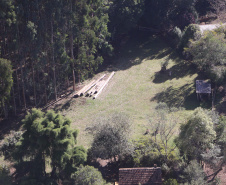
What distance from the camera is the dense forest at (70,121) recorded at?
19375 mm

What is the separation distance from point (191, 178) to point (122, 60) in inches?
1094

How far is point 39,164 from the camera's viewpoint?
765 inches

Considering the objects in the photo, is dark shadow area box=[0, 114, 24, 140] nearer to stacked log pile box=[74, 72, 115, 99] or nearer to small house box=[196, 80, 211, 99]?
stacked log pile box=[74, 72, 115, 99]

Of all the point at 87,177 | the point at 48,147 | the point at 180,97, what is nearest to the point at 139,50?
the point at 180,97

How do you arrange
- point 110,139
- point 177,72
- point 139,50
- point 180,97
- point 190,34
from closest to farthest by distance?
point 110,139 < point 180,97 < point 177,72 < point 190,34 < point 139,50

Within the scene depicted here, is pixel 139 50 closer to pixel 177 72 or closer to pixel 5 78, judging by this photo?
pixel 177 72

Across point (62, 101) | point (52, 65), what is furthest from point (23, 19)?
point (62, 101)

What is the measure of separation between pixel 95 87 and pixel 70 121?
1585 cm

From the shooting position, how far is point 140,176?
20.1 metres

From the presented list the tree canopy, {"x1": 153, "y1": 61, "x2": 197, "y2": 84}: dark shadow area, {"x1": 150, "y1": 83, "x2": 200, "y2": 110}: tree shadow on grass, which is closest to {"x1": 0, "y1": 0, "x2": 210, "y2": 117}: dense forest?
{"x1": 153, "y1": 61, "x2": 197, "y2": 84}: dark shadow area

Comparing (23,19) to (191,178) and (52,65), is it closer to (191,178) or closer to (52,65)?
(52,65)

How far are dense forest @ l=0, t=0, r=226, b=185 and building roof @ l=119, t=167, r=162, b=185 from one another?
113 centimetres

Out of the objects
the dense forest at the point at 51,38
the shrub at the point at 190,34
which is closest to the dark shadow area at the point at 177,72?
the shrub at the point at 190,34

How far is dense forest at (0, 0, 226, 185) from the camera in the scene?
19375 mm
